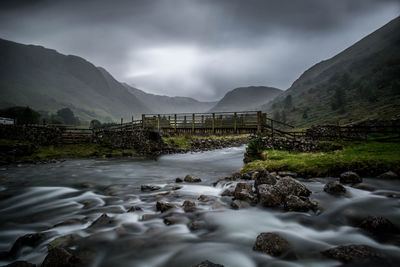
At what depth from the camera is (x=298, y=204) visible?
245 inches

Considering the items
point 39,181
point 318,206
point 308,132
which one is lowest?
point 39,181

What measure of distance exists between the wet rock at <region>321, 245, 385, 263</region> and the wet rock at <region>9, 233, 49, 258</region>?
6.66 metres

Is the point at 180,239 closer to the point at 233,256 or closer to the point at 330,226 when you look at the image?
the point at 233,256

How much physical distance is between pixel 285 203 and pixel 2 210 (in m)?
10.6

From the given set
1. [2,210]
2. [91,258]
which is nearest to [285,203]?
[91,258]

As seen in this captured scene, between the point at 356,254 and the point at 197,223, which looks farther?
the point at 197,223

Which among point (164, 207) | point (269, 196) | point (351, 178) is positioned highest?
point (351, 178)

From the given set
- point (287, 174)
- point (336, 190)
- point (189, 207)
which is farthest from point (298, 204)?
point (287, 174)

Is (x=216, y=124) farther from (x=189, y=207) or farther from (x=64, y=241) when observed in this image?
(x=64, y=241)

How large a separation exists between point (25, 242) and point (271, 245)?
575cm

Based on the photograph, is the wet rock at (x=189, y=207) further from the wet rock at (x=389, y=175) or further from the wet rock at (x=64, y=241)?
the wet rock at (x=389, y=175)

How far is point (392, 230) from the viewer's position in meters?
4.73

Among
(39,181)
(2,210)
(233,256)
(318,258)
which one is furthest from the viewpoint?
(39,181)

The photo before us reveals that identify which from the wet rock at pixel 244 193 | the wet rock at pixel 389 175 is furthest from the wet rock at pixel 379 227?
the wet rock at pixel 389 175
